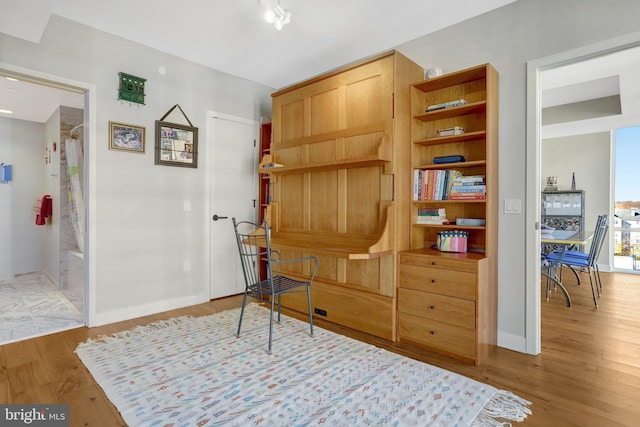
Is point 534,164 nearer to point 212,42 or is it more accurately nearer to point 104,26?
point 212,42

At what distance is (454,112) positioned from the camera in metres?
2.61

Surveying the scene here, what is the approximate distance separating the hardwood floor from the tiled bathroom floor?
0.66 ft

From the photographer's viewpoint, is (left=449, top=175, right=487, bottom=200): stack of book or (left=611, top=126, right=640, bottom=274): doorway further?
(left=611, top=126, right=640, bottom=274): doorway

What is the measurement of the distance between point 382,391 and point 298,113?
103 inches

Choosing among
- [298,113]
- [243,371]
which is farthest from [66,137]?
[243,371]

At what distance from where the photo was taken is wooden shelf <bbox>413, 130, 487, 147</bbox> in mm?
2432

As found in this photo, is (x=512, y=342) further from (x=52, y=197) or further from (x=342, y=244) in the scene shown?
(x=52, y=197)

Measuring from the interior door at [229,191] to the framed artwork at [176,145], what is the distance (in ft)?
0.75

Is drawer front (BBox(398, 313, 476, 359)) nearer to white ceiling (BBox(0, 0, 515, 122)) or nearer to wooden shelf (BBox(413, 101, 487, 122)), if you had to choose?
Result: wooden shelf (BBox(413, 101, 487, 122))

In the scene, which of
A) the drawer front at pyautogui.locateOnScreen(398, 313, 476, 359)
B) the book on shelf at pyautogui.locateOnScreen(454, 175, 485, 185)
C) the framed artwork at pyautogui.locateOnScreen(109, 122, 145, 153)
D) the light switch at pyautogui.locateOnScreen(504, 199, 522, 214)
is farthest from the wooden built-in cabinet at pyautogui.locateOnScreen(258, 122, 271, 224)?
the light switch at pyautogui.locateOnScreen(504, 199, 522, 214)

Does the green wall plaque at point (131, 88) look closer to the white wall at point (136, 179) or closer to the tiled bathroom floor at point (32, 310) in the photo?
the white wall at point (136, 179)

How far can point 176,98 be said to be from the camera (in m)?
3.42

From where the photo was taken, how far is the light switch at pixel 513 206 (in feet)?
8.16

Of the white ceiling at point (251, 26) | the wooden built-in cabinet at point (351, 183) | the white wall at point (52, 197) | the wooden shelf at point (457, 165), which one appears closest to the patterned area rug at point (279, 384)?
the wooden built-in cabinet at point (351, 183)
